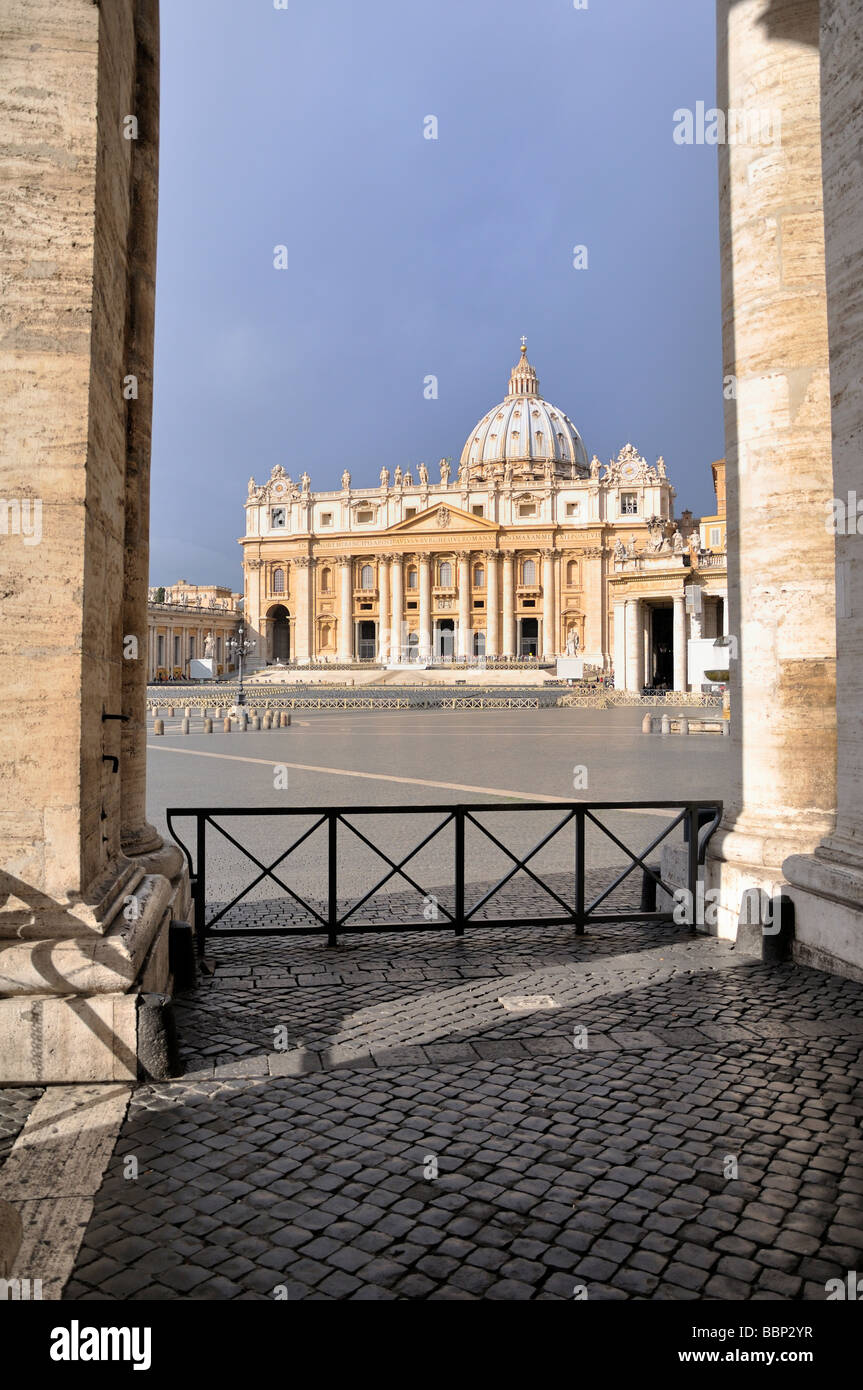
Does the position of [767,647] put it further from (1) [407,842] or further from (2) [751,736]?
(1) [407,842]

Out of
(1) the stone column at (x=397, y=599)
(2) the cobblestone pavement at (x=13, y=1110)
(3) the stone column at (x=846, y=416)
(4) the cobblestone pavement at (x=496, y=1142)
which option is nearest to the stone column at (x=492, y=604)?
(1) the stone column at (x=397, y=599)

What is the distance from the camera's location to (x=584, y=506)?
254ft

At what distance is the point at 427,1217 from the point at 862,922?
255 centimetres

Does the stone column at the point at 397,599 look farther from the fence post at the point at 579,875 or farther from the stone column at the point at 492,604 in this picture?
the fence post at the point at 579,875

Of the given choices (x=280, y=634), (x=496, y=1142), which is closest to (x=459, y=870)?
(x=496, y=1142)

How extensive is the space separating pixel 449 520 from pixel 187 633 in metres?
23.4

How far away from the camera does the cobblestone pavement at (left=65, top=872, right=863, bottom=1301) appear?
2131 millimetres

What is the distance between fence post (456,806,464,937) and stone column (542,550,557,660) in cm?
7214

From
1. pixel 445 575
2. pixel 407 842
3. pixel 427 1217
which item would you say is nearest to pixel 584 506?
pixel 445 575

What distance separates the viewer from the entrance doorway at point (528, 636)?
79125mm

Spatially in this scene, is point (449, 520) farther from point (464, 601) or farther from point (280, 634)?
point (280, 634)

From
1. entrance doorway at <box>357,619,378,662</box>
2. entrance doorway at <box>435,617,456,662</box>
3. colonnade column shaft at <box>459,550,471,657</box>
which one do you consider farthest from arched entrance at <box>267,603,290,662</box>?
colonnade column shaft at <box>459,550,471,657</box>

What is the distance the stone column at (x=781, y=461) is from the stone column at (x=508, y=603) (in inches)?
2863
